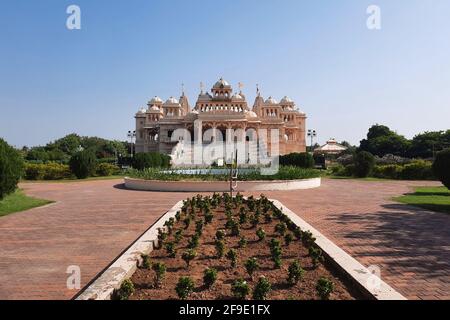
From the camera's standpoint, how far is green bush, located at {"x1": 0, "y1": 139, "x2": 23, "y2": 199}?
13156 mm

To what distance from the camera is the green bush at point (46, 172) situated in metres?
33.0

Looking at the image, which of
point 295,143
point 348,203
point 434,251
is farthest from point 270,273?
point 295,143

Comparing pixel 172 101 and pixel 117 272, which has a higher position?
pixel 172 101

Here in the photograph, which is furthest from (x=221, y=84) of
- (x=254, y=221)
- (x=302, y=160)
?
(x=254, y=221)

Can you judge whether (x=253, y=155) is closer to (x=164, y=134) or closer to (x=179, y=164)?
(x=179, y=164)

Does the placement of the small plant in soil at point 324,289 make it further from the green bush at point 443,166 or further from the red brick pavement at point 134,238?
the green bush at point 443,166

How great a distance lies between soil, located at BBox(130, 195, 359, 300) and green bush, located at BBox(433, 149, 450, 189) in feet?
33.1

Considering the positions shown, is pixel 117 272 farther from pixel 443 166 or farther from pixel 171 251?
pixel 443 166

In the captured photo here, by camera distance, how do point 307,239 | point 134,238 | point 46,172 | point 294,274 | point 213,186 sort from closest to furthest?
point 294,274, point 307,239, point 134,238, point 213,186, point 46,172

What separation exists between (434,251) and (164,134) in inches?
2025

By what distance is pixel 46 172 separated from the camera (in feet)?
109

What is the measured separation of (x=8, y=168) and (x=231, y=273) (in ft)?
36.6

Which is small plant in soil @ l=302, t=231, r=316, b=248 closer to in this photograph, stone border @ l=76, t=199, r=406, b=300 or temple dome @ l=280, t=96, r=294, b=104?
stone border @ l=76, t=199, r=406, b=300
